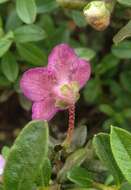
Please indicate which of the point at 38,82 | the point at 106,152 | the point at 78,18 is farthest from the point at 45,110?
the point at 78,18

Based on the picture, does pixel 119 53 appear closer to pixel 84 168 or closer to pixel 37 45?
pixel 37 45

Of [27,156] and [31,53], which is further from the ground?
[27,156]

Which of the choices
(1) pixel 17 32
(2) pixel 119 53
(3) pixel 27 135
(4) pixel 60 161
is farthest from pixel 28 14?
(3) pixel 27 135

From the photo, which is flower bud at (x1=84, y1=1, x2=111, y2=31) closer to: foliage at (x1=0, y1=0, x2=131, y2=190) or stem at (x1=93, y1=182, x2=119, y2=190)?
foliage at (x1=0, y1=0, x2=131, y2=190)

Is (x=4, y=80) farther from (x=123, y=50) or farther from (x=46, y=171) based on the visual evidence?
(x=46, y=171)

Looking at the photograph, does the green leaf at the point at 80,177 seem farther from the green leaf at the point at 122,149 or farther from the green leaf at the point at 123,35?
the green leaf at the point at 123,35
